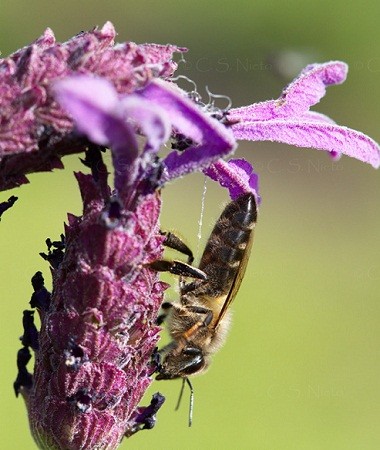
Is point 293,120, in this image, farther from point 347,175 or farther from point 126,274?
point 347,175

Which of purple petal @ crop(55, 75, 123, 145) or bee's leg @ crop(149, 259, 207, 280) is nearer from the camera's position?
purple petal @ crop(55, 75, 123, 145)

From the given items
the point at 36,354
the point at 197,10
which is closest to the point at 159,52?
the point at 36,354

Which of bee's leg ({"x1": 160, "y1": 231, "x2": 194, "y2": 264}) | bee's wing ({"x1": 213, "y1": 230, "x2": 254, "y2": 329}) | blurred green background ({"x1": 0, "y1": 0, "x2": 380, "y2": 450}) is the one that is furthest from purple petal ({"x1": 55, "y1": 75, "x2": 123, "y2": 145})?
blurred green background ({"x1": 0, "y1": 0, "x2": 380, "y2": 450})

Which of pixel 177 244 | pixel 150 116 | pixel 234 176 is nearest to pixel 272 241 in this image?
pixel 177 244

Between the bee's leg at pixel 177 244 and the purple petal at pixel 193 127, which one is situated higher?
the bee's leg at pixel 177 244

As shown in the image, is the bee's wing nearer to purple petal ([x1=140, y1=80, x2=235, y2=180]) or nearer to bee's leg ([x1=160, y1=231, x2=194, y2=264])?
bee's leg ([x1=160, y1=231, x2=194, y2=264])

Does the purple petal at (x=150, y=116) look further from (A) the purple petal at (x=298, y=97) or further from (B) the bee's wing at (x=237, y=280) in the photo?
(B) the bee's wing at (x=237, y=280)

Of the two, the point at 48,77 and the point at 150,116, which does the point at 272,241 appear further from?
the point at 150,116

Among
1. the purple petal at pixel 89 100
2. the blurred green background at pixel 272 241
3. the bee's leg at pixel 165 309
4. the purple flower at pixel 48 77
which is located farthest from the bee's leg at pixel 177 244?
the blurred green background at pixel 272 241
